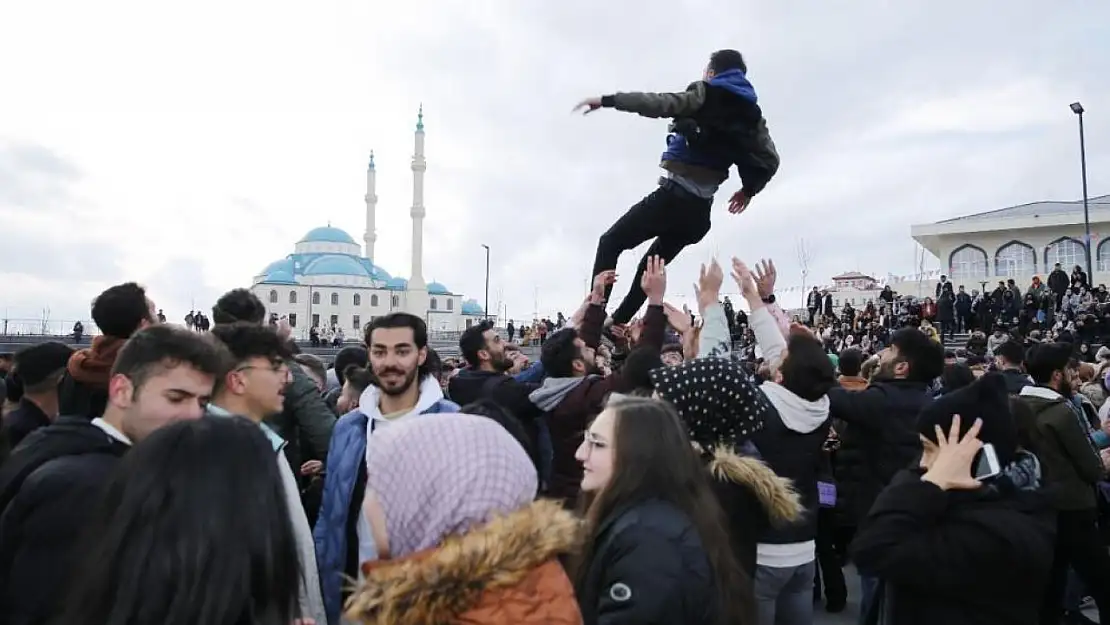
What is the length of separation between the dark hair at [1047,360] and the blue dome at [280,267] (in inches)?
3585

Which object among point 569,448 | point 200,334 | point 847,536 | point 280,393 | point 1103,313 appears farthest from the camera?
point 1103,313

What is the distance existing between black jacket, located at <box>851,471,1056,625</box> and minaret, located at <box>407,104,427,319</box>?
7600 centimetres

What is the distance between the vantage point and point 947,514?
2.89 m

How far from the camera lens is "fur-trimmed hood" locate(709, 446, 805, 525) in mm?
3312

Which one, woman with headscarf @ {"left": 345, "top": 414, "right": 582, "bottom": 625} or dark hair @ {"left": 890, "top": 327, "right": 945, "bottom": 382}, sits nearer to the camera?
woman with headscarf @ {"left": 345, "top": 414, "right": 582, "bottom": 625}

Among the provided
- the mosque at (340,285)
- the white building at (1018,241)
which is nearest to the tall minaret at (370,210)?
the mosque at (340,285)

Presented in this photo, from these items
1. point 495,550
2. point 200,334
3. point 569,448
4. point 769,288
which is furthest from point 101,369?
point 769,288

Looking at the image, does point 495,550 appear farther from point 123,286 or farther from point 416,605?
point 123,286

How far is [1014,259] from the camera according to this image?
46.4 metres

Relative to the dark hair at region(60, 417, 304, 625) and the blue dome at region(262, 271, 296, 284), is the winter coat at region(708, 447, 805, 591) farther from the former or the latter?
the blue dome at region(262, 271, 296, 284)

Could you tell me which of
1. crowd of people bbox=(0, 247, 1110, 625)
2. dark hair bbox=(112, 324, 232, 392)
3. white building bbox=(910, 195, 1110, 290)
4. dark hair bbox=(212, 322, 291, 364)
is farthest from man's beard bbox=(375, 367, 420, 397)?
white building bbox=(910, 195, 1110, 290)

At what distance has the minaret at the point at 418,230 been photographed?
77.4 metres

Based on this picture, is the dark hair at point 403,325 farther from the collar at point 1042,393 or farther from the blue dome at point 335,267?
the blue dome at point 335,267

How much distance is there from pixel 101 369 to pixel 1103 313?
19772mm
